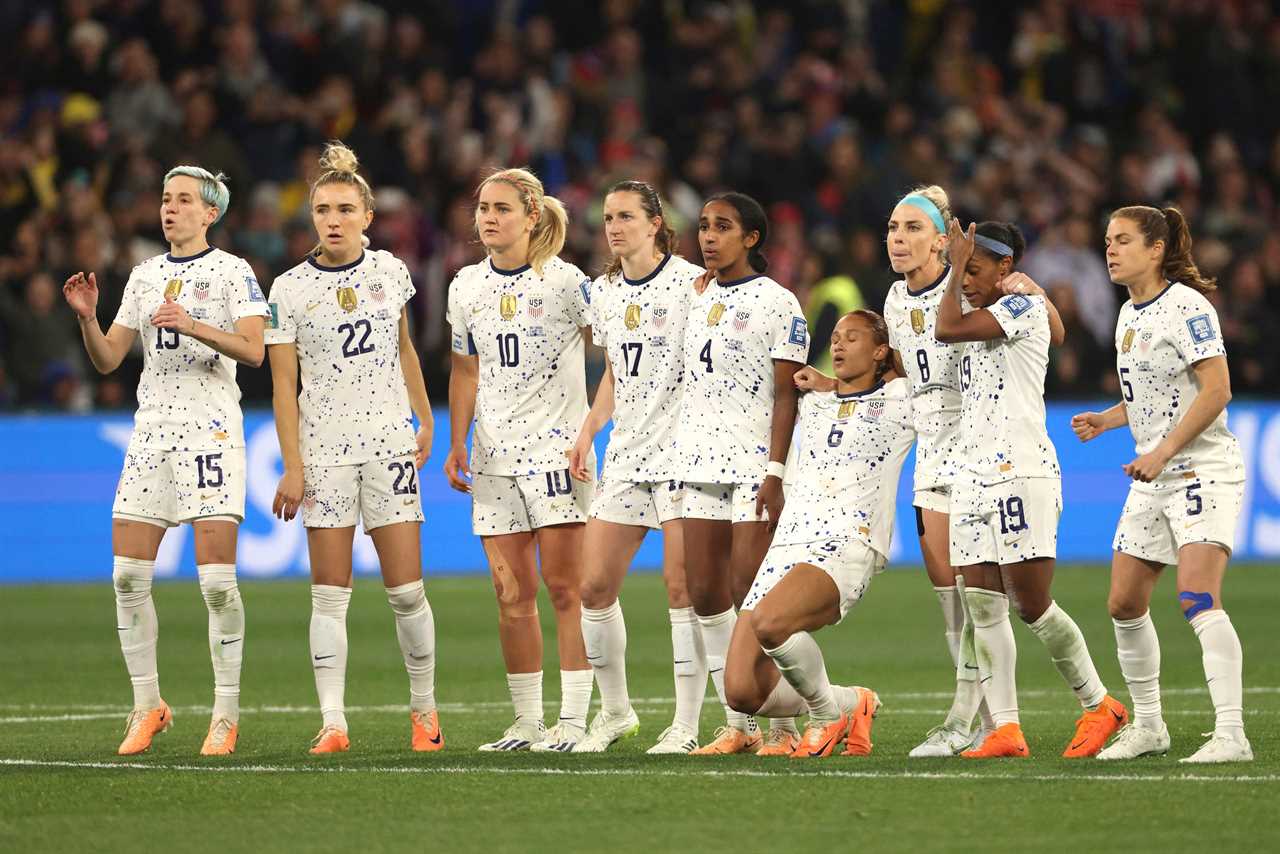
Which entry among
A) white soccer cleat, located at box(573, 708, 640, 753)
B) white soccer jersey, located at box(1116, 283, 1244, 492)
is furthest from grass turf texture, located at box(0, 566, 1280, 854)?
white soccer jersey, located at box(1116, 283, 1244, 492)

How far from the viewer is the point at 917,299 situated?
8906mm

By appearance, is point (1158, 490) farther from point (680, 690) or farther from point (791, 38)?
point (791, 38)

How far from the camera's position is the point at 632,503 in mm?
9109

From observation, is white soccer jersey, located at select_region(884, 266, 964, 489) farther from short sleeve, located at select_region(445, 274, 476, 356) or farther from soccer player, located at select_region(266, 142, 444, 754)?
soccer player, located at select_region(266, 142, 444, 754)

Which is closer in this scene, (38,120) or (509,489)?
(509,489)

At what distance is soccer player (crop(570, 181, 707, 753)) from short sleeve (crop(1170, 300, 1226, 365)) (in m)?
2.04

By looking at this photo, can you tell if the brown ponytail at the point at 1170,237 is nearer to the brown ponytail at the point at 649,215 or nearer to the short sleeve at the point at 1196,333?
the short sleeve at the point at 1196,333

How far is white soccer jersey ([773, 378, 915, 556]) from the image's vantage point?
8633 millimetres

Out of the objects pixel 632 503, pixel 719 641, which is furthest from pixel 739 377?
pixel 719 641

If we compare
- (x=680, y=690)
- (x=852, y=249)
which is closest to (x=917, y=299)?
(x=680, y=690)

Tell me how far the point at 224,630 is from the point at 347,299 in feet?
4.96

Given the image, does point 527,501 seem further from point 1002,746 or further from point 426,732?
point 1002,746

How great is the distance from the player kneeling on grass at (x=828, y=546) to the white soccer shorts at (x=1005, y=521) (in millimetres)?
349

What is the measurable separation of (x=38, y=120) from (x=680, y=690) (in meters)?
12.3
